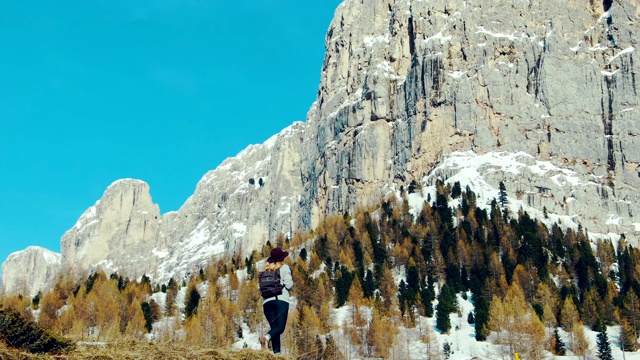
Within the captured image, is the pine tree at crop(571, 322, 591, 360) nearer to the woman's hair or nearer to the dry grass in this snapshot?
the woman's hair

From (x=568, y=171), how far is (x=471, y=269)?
254ft

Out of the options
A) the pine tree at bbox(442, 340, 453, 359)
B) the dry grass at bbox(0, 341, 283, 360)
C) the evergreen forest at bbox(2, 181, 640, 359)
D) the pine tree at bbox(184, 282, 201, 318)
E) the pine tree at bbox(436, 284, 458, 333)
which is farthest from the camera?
the pine tree at bbox(184, 282, 201, 318)

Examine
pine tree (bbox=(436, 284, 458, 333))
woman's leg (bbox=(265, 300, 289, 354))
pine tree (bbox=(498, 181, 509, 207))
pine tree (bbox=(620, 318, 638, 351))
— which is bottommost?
woman's leg (bbox=(265, 300, 289, 354))

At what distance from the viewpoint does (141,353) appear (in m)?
13.3

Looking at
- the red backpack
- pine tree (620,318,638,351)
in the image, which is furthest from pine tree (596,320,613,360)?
the red backpack

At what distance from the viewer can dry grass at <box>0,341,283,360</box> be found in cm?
1225

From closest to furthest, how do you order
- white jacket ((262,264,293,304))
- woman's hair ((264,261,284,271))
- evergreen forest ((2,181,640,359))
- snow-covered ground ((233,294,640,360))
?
white jacket ((262,264,293,304))
woman's hair ((264,261,284,271))
snow-covered ground ((233,294,640,360))
evergreen forest ((2,181,640,359))

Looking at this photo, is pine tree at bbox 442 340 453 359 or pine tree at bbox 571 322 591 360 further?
pine tree at bbox 442 340 453 359

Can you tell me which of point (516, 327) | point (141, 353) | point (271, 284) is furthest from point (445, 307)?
point (141, 353)

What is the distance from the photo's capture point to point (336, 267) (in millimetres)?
130375

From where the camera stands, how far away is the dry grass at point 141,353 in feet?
40.2

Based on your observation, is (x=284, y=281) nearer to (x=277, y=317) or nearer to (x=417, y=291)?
(x=277, y=317)

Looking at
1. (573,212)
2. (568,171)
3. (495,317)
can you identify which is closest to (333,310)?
(495,317)

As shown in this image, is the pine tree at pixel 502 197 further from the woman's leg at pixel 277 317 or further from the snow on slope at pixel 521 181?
the woman's leg at pixel 277 317
